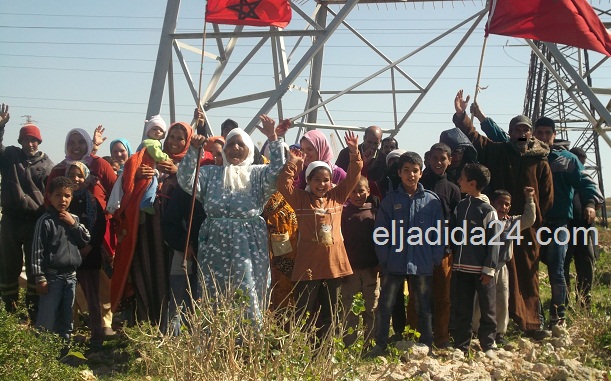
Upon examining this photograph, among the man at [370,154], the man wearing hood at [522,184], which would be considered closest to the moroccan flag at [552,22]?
the man wearing hood at [522,184]

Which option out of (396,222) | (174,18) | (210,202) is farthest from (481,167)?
(174,18)

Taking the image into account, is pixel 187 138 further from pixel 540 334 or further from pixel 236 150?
pixel 540 334

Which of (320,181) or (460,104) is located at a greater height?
(460,104)

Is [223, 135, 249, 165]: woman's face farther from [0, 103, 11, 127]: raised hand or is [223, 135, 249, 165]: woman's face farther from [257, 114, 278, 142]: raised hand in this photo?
[0, 103, 11, 127]: raised hand

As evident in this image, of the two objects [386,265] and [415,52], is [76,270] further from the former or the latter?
[415,52]

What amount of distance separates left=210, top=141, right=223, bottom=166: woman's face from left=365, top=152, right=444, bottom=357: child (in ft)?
4.04

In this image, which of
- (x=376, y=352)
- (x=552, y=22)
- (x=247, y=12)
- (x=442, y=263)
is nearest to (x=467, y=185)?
(x=442, y=263)

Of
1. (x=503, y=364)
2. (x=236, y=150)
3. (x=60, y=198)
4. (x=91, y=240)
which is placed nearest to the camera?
(x=236, y=150)

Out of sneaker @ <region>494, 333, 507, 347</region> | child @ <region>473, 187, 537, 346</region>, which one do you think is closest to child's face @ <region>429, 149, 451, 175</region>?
child @ <region>473, 187, 537, 346</region>

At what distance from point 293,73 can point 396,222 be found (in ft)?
10.2

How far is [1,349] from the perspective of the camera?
4164mm

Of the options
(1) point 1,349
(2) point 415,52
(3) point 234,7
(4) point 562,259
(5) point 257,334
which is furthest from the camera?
(2) point 415,52

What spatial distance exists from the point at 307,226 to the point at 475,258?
4.16ft

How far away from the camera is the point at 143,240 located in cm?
587
